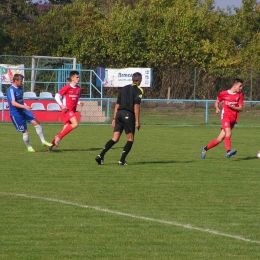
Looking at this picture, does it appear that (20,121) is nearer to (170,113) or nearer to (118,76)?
(170,113)

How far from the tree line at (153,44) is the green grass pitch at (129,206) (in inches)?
910

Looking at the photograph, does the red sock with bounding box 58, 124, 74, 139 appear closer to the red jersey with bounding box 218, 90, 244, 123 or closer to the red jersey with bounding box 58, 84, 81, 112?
the red jersey with bounding box 58, 84, 81, 112

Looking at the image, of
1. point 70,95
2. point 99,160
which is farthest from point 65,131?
point 99,160

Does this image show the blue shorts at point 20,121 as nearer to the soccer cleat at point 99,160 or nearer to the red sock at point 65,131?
the red sock at point 65,131

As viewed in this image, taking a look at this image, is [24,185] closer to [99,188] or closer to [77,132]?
[99,188]

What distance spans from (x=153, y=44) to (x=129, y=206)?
35.6 m

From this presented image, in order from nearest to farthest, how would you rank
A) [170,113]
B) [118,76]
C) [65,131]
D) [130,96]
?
1. [130,96]
2. [65,131]
3. [170,113]
4. [118,76]

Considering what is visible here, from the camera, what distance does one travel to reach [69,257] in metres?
6.61

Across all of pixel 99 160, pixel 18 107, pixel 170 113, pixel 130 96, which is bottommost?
pixel 170 113

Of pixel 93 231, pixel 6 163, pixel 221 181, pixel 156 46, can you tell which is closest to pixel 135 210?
pixel 93 231

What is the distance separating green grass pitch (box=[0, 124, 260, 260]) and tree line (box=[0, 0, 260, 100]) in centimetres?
2311

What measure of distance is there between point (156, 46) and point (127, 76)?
7.00 metres

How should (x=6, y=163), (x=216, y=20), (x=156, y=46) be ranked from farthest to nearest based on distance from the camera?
(x=216, y=20), (x=156, y=46), (x=6, y=163)

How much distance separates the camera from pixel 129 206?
366 inches
